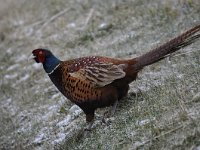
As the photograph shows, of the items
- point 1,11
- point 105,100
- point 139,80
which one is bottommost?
point 1,11

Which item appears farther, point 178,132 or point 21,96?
point 21,96

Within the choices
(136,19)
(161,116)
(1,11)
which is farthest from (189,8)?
(1,11)

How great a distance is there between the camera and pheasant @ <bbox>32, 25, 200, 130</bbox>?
6.06 m

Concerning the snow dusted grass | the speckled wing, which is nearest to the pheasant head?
the speckled wing

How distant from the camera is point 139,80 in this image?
702cm

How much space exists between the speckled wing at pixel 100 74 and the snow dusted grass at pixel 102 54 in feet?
1.32

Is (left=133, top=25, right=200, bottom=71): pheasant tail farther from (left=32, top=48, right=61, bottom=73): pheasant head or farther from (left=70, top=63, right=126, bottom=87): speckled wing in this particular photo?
(left=32, top=48, right=61, bottom=73): pheasant head

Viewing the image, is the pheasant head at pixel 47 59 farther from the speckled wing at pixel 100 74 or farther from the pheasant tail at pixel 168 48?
the pheasant tail at pixel 168 48

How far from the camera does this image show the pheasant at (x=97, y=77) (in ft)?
19.9

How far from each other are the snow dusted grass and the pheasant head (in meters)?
0.79

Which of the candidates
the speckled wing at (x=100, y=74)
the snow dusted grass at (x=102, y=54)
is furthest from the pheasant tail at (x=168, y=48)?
the snow dusted grass at (x=102, y=54)

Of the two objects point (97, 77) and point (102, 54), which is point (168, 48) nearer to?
point (97, 77)

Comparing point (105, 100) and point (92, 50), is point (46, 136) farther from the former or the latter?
point (92, 50)

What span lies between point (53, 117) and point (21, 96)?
1.52 m
